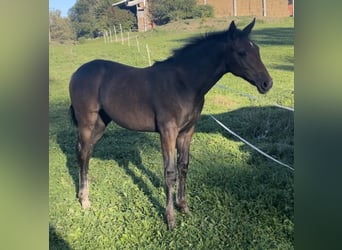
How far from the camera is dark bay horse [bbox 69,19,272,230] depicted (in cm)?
199

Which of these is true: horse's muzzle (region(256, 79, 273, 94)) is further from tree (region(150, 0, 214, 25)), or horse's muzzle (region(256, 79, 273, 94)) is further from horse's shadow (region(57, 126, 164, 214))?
horse's shadow (region(57, 126, 164, 214))

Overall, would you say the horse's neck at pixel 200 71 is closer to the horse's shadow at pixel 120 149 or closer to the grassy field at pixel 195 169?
the grassy field at pixel 195 169

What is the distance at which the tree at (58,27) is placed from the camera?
2045mm

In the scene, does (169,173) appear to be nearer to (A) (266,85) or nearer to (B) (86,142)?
(B) (86,142)

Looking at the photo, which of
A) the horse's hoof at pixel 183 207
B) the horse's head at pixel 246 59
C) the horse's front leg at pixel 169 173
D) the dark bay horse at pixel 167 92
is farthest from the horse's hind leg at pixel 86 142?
the horse's head at pixel 246 59

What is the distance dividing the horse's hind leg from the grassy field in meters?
0.03

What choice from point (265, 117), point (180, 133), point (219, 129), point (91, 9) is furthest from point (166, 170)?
point (91, 9)

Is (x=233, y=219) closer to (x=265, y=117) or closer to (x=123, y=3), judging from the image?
(x=265, y=117)

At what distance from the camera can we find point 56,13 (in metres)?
2.06

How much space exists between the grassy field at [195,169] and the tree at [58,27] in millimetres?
47

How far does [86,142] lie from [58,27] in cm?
52

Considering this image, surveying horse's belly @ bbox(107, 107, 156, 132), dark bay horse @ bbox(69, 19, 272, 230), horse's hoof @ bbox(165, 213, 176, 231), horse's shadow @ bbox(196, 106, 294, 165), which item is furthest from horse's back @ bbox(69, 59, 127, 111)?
horse's hoof @ bbox(165, 213, 176, 231)

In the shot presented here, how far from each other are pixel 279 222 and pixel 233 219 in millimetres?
197

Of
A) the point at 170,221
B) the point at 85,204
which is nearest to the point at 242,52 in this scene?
the point at 170,221
